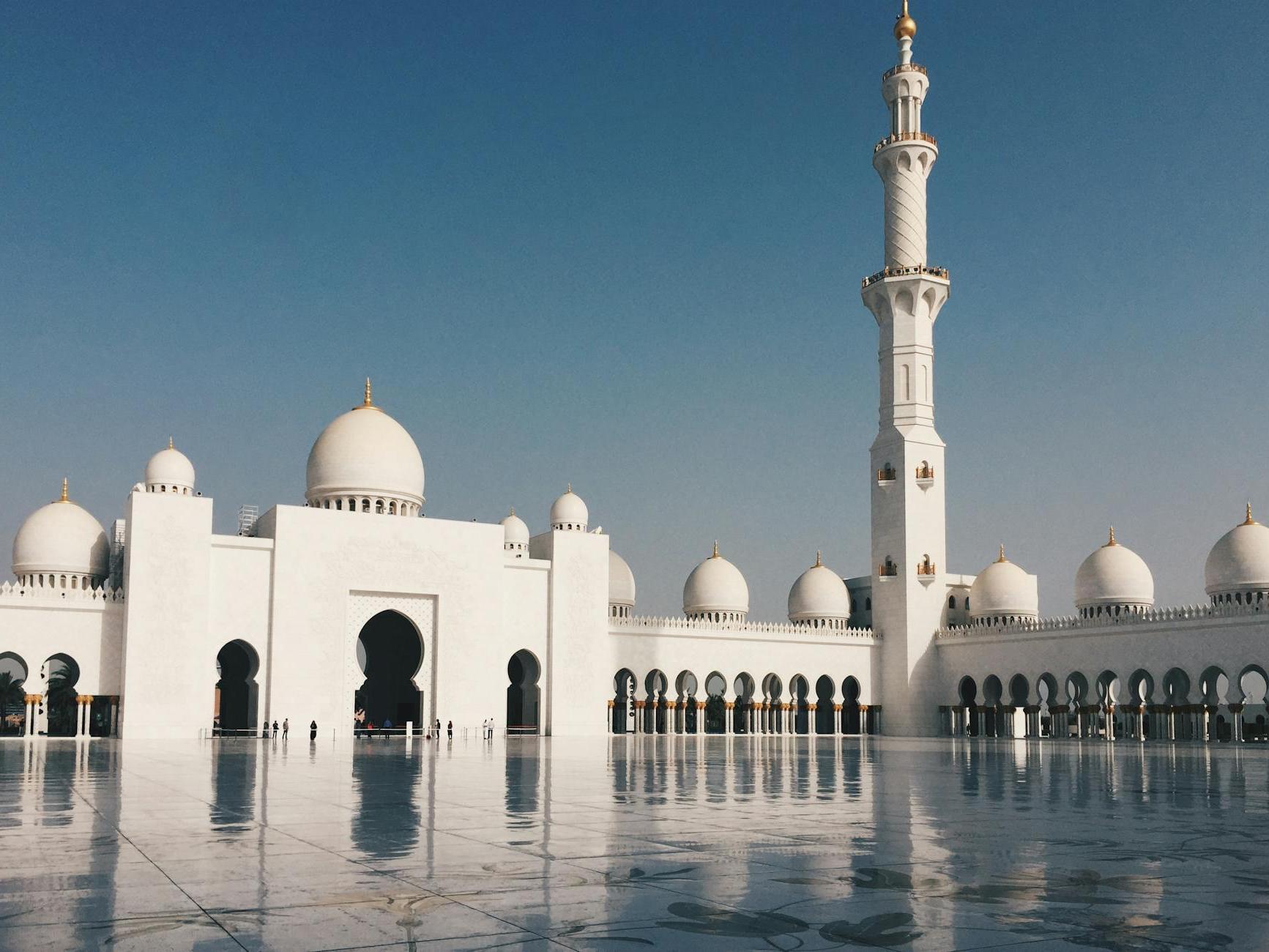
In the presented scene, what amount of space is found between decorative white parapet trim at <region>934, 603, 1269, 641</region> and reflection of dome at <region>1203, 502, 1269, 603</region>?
6.55ft

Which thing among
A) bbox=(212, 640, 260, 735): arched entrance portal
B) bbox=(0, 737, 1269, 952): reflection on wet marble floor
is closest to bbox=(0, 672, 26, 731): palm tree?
bbox=(212, 640, 260, 735): arched entrance portal

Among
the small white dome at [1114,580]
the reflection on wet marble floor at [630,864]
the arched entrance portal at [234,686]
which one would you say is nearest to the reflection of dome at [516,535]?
the arched entrance portal at [234,686]

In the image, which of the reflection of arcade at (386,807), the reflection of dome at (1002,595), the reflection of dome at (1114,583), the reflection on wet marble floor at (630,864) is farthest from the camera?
the reflection of dome at (1002,595)

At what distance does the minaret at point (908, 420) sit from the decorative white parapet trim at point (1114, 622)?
1200 millimetres

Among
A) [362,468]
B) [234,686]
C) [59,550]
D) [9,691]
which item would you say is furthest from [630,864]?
[9,691]

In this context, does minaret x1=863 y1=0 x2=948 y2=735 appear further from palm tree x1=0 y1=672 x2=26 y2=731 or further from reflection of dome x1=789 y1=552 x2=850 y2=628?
palm tree x1=0 y1=672 x2=26 y2=731

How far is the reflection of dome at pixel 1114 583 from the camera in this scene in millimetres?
34625

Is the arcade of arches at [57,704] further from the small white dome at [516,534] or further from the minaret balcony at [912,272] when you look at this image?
the minaret balcony at [912,272]

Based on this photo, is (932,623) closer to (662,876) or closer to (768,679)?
(768,679)

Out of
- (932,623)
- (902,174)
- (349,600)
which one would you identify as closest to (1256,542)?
(932,623)

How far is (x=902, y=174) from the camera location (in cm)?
3634

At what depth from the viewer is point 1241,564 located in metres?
31.9

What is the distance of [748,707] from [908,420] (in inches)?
377

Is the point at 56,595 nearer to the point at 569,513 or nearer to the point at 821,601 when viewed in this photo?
the point at 569,513
